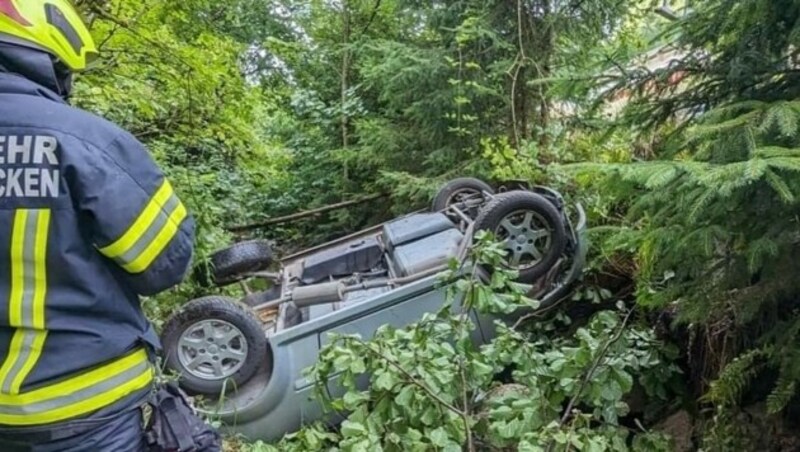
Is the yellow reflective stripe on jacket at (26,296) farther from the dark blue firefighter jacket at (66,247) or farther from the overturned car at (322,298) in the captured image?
the overturned car at (322,298)

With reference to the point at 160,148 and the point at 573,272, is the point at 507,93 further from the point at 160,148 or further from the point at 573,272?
the point at 160,148

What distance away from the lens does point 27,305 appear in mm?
1482

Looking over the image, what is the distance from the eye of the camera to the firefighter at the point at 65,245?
1.46m

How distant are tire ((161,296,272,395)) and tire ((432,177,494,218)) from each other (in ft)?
6.45

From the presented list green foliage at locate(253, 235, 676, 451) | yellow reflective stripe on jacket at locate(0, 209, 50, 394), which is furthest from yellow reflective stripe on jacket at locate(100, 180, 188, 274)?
green foliage at locate(253, 235, 676, 451)

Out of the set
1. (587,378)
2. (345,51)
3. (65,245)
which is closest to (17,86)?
(65,245)

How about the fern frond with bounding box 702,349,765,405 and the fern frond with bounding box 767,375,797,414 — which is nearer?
the fern frond with bounding box 767,375,797,414

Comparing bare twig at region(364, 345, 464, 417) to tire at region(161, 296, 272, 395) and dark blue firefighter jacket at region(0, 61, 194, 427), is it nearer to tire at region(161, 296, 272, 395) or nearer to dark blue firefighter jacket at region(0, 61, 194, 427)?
dark blue firefighter jacket at region(0, 61, 194, 427)

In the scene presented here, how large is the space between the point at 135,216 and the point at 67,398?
446mm

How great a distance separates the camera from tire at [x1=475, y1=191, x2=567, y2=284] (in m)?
3.76

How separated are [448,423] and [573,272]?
183 centimetres

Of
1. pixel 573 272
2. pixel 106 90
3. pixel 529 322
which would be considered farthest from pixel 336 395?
pixel 106 90

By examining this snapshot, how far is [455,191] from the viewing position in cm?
503

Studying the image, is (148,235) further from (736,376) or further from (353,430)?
(736,376)
